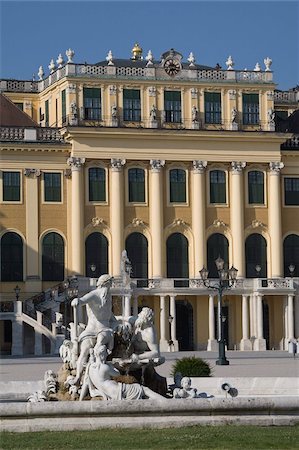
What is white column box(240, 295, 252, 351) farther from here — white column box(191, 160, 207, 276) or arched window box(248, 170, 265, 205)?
arched window box(248, 170, 265, 205)

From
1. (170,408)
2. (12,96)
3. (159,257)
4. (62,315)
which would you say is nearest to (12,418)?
(170,408)

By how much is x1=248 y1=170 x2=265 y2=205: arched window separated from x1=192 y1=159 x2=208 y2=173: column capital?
7.70ft

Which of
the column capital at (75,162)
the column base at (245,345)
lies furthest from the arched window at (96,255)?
the column base at (245,345)

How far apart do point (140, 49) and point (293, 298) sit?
51.9ft

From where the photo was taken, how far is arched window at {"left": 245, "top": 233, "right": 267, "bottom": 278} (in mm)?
68062

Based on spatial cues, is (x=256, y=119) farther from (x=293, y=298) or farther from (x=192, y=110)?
(x=293, y=298)

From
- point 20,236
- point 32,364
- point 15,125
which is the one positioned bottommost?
point 32,364

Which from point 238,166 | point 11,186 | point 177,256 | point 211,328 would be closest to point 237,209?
point 238,166

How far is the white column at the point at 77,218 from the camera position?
6575cm

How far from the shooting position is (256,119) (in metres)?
69.5

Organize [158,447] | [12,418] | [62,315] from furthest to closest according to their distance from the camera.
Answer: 1. [62,315]
2. [12,418]
3. [158,447]

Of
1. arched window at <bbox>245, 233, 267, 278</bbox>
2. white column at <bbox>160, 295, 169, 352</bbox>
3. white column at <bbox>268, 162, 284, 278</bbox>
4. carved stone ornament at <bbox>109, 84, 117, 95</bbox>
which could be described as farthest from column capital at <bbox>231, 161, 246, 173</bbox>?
white column at <bbox>160, 295, 169, 352</bbox>

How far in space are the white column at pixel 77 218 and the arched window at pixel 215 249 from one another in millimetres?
5953

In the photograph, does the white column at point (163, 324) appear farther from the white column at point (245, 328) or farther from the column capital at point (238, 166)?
the column capital at point (238, 166)
